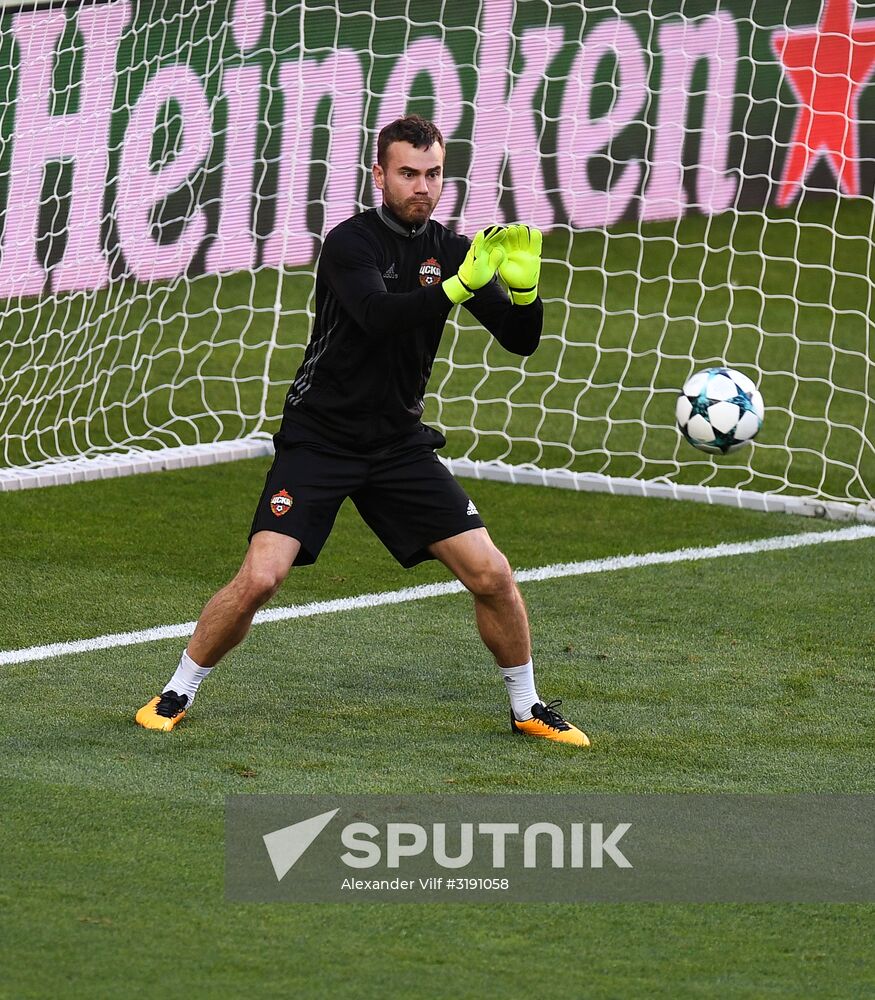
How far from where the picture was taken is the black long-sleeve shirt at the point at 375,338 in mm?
5195

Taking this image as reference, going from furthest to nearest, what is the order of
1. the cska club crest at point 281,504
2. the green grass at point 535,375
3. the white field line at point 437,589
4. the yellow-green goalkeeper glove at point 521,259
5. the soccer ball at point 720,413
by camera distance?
1. the green grass at point 535,375
2. the soccer ball at point 720,413
3. the white field line at point 437,589
4. the cska club crest at point 281,504
5. the yellow-green goalkeeper glove at point 521,259

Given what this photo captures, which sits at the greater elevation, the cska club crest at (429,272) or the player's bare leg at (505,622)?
the cska club crest at (429,272)

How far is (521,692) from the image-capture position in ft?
17.5

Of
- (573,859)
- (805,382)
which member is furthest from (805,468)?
(573,859)

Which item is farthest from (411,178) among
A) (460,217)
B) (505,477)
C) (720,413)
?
(460,217)

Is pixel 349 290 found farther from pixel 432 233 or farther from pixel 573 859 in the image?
pixel 573 859

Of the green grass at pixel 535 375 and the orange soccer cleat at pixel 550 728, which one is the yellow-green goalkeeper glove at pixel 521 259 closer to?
the orange soccer cleat at pixel 550 728

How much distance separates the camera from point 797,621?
6.81 m

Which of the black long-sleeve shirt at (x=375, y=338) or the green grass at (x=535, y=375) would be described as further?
the green grass at (x=535, y=375)

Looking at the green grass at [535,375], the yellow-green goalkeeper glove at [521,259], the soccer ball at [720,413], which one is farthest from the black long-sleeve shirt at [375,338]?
the green grass at [535,375]

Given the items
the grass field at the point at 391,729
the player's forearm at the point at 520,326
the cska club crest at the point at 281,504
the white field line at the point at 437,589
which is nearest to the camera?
the grass field at the point at 391,729

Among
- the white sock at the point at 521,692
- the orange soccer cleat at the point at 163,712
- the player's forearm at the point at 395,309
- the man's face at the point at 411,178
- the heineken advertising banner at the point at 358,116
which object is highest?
the heineken advertising banner at the point at 358,116

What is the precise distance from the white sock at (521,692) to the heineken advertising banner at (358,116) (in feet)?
16.1

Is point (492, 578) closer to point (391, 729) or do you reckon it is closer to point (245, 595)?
point (391, 729)
